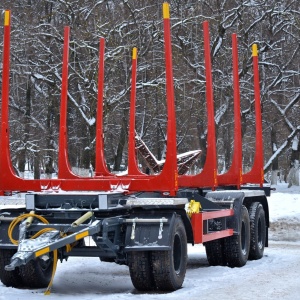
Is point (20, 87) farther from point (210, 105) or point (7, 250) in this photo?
point (7, 250)

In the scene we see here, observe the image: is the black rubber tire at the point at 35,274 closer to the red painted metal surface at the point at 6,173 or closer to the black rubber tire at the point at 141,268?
the red painted metal surface at the point at 6,173

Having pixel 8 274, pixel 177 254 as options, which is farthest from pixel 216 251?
pixel 8 274

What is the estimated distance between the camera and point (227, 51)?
33.0 meters

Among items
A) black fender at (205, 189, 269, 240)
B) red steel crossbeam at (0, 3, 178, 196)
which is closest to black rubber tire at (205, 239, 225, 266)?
black fender at (205, 189, 269, 240)

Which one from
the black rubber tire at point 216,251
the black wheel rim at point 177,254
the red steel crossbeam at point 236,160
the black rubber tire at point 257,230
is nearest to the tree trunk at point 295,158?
the black rubber tire at point 257,230

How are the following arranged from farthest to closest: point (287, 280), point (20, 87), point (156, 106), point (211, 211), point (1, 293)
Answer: point (20, 87), point (156, 106), point (211, 211), point (287, 280), point (1, 293)

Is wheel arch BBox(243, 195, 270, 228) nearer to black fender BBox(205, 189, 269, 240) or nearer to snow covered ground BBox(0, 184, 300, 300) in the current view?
black fender BBox(205, 189, 269, 240)

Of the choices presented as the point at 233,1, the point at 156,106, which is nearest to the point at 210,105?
the point at 156,106

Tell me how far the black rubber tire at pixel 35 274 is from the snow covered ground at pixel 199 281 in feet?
0.67

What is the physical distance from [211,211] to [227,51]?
20.7m

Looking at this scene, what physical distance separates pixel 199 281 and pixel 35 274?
2.42m

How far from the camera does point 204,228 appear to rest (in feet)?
40.8

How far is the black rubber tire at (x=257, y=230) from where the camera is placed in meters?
15.2

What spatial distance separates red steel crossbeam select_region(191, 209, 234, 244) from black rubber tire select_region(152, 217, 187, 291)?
1.95ft
